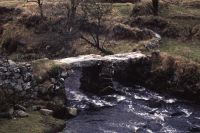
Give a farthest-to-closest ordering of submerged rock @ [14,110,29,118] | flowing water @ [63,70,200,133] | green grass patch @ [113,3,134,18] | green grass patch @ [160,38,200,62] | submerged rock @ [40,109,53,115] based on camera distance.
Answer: green grass patch @ [113,3,134,18], green grass patch @ [160,38,200,62], flowing water @ [63,70,200,133], submerged rock @ [40,109,53,115], submerged rock @ [14,110,29,118]

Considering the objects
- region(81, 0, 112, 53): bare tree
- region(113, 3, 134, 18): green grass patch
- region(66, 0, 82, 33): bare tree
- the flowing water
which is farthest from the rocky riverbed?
region(113, 3, 134, 18): green grass patch

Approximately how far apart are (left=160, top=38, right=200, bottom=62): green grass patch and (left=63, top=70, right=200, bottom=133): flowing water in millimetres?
6128

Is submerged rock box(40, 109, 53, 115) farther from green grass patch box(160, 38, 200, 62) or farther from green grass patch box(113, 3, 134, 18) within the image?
green grass patch box(113, 3, 134, 18)

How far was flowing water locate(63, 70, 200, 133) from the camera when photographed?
35.1m

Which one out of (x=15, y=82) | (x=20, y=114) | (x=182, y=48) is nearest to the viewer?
(x=20, y=114)

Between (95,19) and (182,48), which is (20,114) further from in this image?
(95,19)

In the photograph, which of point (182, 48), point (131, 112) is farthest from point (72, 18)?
point (131, 112)

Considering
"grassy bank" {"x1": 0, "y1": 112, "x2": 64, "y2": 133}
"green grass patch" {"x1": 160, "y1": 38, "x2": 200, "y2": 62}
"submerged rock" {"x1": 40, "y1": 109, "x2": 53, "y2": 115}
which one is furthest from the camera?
"green grass patch" {"x1": 160, "y1": 38, "x2": 200, "y2": 62}

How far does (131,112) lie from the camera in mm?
38500

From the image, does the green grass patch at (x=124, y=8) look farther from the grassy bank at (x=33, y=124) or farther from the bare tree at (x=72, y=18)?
the grassy bank at (x=33, y=124)

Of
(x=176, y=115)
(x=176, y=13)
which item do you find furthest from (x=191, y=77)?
(x=176, y=13)

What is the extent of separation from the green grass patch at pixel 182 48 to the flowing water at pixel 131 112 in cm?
613

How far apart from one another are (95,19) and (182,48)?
13886 mm

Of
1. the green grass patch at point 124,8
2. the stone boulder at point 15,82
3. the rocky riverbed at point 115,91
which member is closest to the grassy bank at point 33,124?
the rocky riverbed at point 115,91
